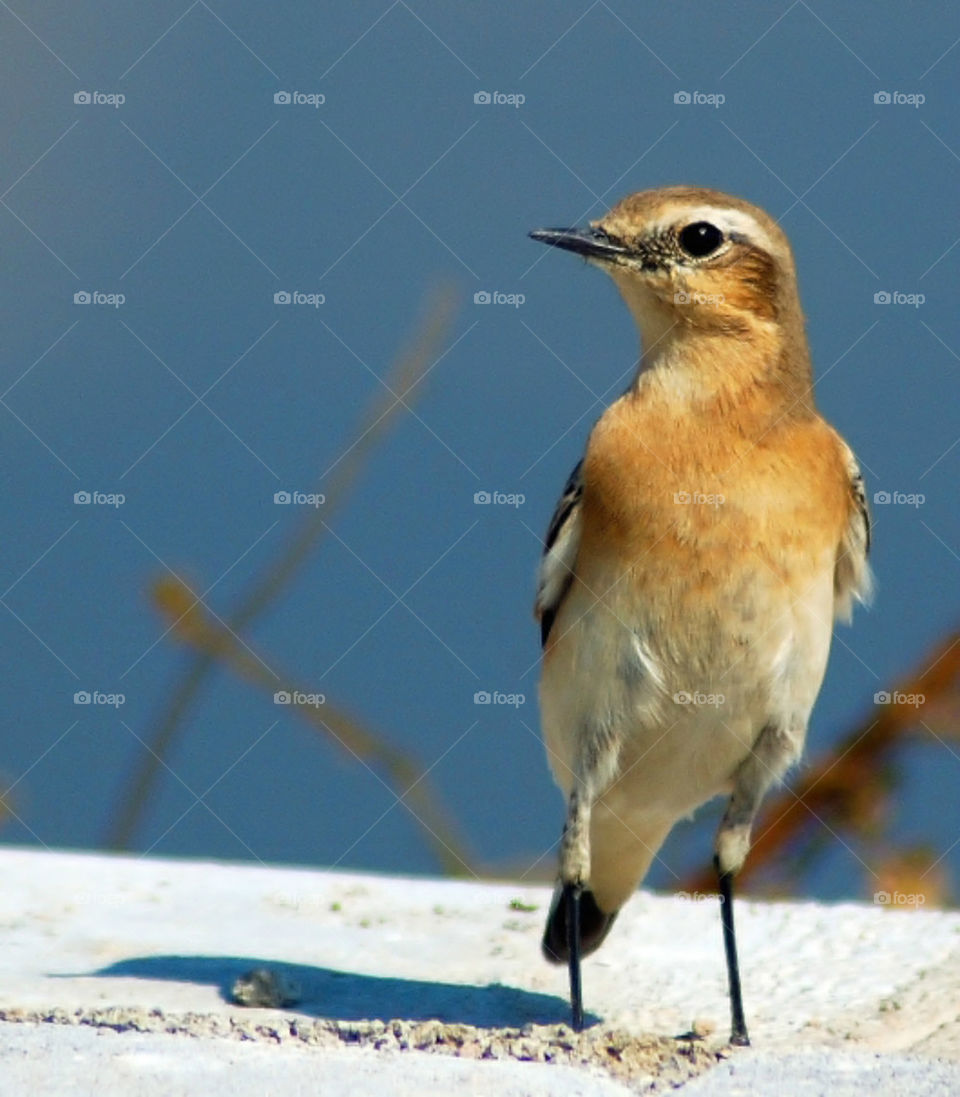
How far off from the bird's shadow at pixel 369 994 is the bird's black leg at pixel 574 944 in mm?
161

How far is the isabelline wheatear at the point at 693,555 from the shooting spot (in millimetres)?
5668

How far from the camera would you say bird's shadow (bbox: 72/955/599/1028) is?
5852 mm

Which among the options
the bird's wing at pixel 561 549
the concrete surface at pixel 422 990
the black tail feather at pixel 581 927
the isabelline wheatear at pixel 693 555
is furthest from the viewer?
the black tail feather at pixel 581 927

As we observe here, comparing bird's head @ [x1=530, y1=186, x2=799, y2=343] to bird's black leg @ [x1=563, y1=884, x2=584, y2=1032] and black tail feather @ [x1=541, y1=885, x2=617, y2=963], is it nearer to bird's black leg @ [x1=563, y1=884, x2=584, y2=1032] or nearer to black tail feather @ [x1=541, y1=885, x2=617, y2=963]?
bird's black leg @ [x1=563, y1=884, x2=584, y2=1032]

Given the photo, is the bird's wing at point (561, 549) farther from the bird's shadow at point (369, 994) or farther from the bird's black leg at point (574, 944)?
the bird's shadow at point (369, 994)

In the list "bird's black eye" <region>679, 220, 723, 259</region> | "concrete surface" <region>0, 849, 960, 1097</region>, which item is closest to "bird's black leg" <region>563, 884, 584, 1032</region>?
"concrete surface" <region>0, 849, 960, 1097</region>

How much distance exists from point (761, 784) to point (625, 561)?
3.16 feet

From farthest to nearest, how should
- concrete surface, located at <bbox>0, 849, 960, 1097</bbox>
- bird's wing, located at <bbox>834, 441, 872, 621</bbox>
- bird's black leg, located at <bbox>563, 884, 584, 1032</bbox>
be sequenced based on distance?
bird's wing, located at <bbox>834, 441, 872, 621</bbox>, bird's black leg, located at <bbox>563, 884, 584, 1032</bbox>, concrete surface, located at <bbox>0, 849, 960, 1097</bbox>

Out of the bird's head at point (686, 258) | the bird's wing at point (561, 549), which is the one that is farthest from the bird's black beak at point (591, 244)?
the bird's wing at point (561, 549)

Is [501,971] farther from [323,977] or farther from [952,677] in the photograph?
[952,677]

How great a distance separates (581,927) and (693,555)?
1.67m

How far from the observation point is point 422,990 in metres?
6.14

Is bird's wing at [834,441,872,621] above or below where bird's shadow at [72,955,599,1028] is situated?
above

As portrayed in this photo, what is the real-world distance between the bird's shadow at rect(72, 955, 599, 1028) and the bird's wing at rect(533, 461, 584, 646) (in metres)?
1.33
